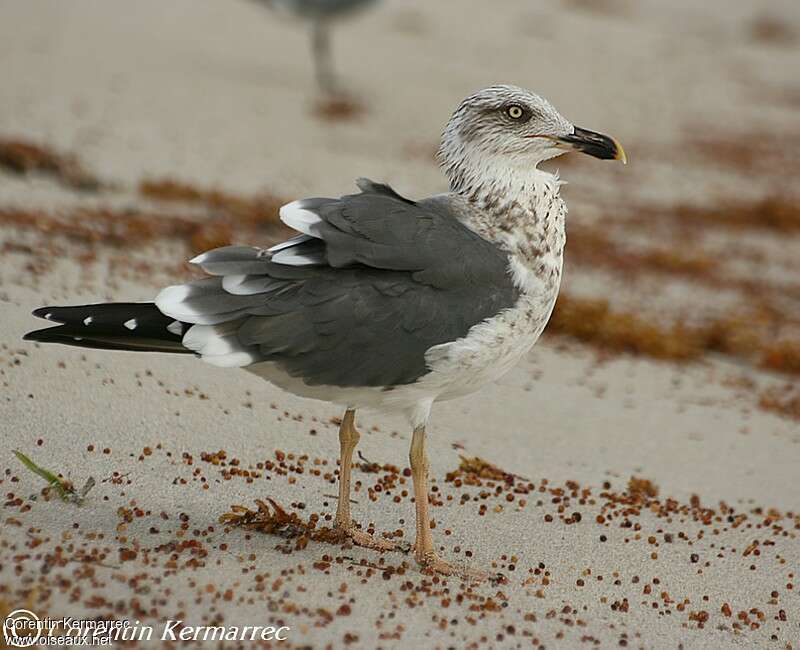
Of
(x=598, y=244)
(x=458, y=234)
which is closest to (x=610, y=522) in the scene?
(x=458, y=234)

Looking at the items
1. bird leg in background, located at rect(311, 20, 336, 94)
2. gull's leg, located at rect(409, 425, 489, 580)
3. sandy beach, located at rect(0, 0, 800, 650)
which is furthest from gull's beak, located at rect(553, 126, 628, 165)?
bird leg in background, located at rect(311, 20, 336, 94)

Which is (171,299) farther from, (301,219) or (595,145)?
(595,145)

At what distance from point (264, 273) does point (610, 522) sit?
1.91 meters

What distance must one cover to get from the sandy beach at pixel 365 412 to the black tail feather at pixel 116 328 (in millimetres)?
645

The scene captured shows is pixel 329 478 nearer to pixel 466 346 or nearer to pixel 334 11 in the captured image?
pixel 466 346

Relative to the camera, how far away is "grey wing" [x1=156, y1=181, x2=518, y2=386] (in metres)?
3.96

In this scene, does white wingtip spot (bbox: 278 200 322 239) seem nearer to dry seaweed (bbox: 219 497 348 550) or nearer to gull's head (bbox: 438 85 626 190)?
gull's head (bbox: 438 85 626 190)

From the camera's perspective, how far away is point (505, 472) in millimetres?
5375

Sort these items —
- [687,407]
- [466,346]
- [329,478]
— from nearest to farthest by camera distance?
[466,346]
[329,478]
[687,407]

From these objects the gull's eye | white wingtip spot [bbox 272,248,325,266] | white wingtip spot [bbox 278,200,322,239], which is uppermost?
the gull's eye

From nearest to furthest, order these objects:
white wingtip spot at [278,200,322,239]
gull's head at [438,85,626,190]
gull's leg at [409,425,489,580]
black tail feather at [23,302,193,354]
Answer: black tail feather at [23,302,193,354] < white wingtip spot at [278,200,322,239] < gull's leg at [409,425,489,580] < gull's head at [438,85,626,190]

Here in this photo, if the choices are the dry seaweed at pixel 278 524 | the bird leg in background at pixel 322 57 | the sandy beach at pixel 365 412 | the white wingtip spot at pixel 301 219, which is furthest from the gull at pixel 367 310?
the bird leg in background at pixel 322 57

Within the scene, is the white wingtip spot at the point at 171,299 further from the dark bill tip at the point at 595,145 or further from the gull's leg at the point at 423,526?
the dark bill tip at the point at 595,145

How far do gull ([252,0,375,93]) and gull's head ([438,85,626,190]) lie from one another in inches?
374
